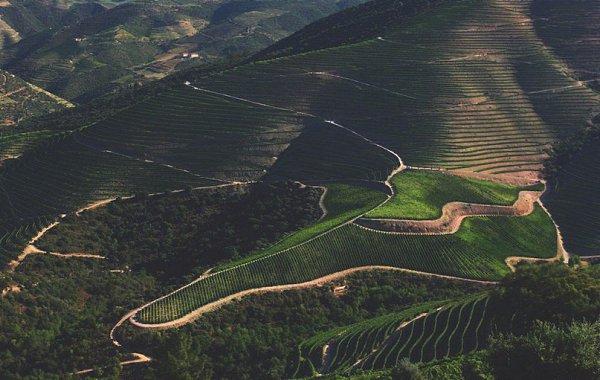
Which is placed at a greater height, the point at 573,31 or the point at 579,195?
the point at 573,31

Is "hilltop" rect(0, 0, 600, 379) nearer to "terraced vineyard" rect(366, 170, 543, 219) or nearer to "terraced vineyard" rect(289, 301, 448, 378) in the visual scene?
"terraced vineyard" rect(289, 301, 448, 378)

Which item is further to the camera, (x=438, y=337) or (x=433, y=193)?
(x=433, y=193)

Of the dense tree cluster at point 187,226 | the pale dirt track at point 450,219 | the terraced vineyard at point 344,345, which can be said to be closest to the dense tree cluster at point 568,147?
the pale dirt track at point 450,219

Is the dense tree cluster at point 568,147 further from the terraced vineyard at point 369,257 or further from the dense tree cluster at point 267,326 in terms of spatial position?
the dense tree cluster at point 267,326

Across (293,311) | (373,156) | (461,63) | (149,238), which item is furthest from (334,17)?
(293,311)

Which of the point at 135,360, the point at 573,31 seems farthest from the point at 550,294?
the point at 573,31

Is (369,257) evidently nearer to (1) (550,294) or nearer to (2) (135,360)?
(1) (550,294)
